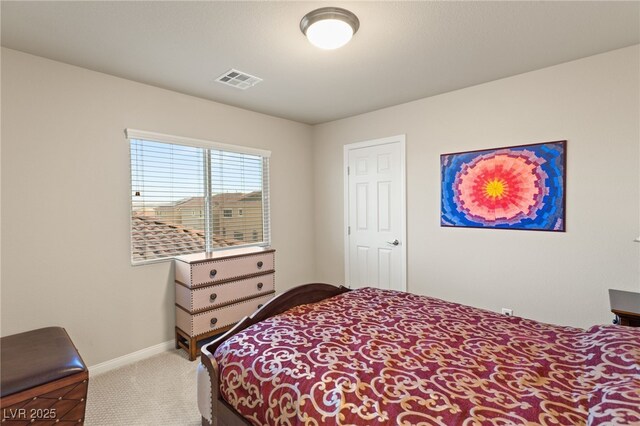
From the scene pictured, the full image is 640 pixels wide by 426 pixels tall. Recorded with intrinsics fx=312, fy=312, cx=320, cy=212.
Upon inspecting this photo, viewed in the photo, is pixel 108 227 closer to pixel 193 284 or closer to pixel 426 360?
pixel 193 284

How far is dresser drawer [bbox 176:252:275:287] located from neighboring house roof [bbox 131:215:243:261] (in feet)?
0.65

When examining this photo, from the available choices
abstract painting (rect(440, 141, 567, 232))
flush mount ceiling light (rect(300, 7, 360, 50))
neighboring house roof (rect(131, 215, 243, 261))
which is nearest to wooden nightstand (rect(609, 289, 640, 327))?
abstract painting (rect(440, 141, 567, 232))

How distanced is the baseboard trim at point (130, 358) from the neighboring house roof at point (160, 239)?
0.83 metres

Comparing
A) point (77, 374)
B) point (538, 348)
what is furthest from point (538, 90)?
point (77, 374)

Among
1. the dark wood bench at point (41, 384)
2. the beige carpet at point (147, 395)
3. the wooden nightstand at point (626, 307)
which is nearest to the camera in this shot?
the dark wood bench at point (41, 384)

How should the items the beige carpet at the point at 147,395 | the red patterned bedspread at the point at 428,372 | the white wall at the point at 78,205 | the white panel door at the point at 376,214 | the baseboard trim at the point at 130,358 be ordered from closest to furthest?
the red patterned bedspread at the point at 428,372, the beige carpet at the point at 147,395, the white wall at the point at 78,205, the baseboard trim at the point at 130,358, the white panel door at the point at 376,214

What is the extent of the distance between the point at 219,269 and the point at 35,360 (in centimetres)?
147

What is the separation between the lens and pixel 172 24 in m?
1.90

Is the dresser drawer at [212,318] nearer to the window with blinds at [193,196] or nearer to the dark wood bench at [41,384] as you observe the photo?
the window with blinds at [193,196]

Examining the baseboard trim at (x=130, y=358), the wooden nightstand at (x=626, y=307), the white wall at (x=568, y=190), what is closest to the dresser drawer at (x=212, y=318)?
the baseboard trim at (x=130, y=358)

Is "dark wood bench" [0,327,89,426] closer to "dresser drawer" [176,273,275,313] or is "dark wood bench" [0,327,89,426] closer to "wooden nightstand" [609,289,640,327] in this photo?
"dresser drawer" [176,273,275,313]

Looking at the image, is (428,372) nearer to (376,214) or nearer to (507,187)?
(507,187)

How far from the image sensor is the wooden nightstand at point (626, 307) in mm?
1875

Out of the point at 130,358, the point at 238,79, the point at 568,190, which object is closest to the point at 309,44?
the point at 238,79
